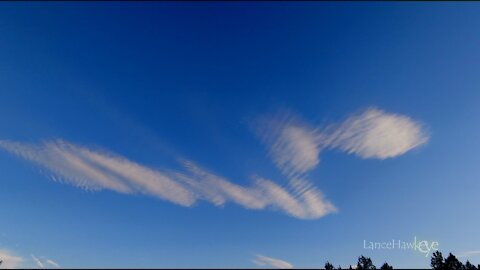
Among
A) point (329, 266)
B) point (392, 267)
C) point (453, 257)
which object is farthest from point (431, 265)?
point (329, 266)

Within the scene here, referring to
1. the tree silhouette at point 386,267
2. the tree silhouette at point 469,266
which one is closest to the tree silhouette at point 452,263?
the tree silhouette at point 469,266

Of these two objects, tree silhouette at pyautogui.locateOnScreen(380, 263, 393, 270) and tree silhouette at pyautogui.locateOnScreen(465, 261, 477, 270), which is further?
tree silhouette at pyautogui.locateOnScreen(380, 263, 393, 270)

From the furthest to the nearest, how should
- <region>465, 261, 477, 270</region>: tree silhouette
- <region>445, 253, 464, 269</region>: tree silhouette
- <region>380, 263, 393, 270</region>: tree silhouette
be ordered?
1. <region>380, 263, 393, 270</region>: tree silhouette
2. <region>445, 253, 464, 269</region>: tree silhouette
3. <region>465, 261, 477, 270</region>: tree silhouette

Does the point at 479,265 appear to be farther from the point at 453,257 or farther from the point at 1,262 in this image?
the point at 1,262

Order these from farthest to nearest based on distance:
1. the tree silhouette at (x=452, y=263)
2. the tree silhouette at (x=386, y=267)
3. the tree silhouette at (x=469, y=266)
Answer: the tree silhouette at (x=386, y=267)
the tree silhouette at (x=452, y=263)
the tree silhouette at (x=469, y=266)

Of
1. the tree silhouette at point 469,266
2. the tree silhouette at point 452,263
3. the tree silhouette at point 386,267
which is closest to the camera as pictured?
the tree silhouette at point 469,266

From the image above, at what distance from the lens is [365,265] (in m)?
85.4

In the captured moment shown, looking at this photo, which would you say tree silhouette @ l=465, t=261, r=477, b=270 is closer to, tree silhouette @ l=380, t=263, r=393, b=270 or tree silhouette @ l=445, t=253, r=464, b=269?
tree silhouette @ l=445, t=253, r=464, b=269

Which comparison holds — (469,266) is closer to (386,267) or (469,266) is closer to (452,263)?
(452,263)

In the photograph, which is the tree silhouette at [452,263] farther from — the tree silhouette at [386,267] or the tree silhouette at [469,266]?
the tree silhouette at [386,267]

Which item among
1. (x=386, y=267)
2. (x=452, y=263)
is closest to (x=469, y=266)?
(x=452, y=263)

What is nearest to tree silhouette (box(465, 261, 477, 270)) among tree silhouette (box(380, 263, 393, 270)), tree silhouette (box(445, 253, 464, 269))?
tree silhouette (box(445, 253, 464, 269))

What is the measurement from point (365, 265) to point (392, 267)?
247 inches

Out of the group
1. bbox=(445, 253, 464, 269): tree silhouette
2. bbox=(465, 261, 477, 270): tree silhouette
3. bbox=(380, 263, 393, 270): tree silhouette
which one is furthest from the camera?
bbox=(380, 263, 393, 270): tree silhouette
